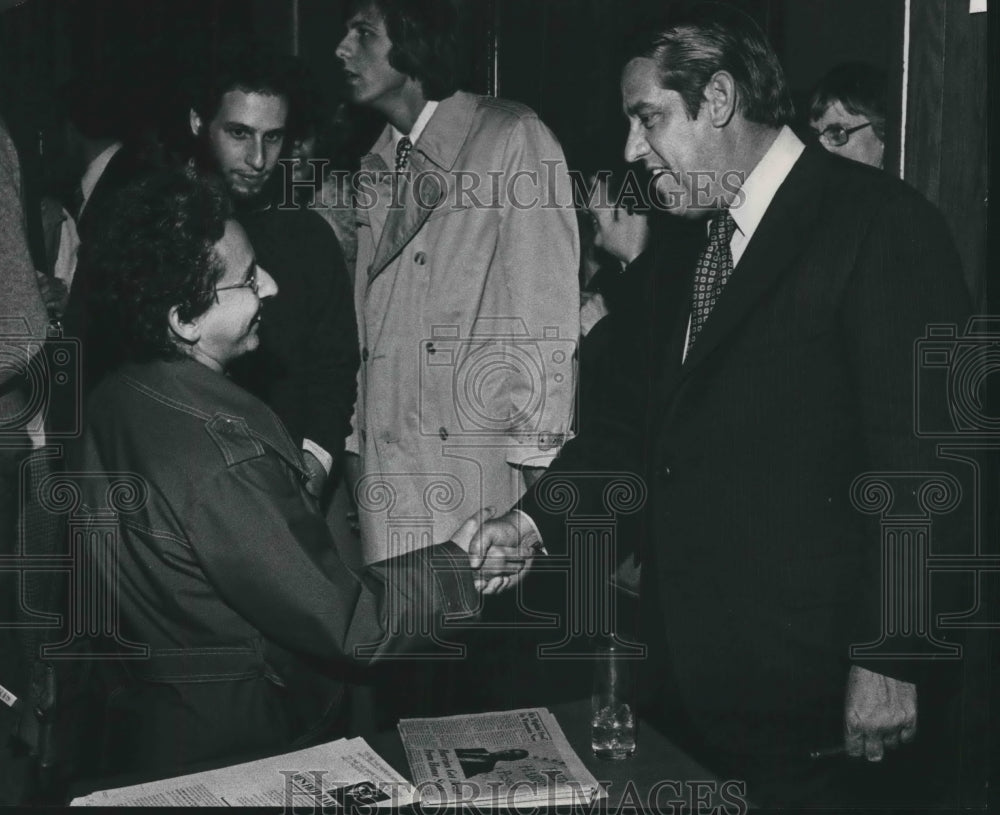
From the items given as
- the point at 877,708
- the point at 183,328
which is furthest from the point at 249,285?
the point at 877,708

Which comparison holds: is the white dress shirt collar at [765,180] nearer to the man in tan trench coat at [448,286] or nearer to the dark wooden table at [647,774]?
the man in tan trench coat at [448,286]

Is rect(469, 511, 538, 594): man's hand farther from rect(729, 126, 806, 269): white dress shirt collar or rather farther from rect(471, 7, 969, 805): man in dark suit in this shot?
rect(729, 126, 806, 269): white dress shirt collar

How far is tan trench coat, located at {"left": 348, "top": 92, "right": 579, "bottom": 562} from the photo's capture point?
238cm

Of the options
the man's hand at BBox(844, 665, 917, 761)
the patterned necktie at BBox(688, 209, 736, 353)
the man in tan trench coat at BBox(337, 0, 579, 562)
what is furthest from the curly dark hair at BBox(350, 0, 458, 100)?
the man's hand at BBox(844, 665, 917, 761)

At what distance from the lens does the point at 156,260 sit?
6.60 feet

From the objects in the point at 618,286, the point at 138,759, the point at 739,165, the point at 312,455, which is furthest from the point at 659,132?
the point at 138,759

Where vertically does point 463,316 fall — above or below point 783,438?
above

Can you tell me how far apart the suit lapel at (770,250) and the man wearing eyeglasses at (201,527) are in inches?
30.9

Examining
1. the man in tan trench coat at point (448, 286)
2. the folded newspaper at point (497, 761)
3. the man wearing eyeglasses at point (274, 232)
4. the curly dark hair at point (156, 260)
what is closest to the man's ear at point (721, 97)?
the man in tan trench coat at point (448, 286)

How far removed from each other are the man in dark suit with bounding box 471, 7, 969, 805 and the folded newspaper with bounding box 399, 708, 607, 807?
1.50 ft

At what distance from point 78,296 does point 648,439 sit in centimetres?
125

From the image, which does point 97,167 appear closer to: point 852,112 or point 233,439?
point 233,439

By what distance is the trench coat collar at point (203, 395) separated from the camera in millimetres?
2014

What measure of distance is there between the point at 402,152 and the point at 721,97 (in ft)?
2.30
